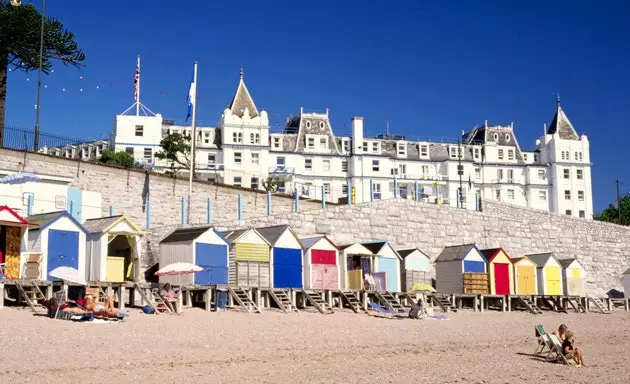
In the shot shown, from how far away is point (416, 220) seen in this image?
40250 mm

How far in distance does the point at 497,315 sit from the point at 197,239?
12.5 meters

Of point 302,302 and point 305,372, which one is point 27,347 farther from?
point 302,302

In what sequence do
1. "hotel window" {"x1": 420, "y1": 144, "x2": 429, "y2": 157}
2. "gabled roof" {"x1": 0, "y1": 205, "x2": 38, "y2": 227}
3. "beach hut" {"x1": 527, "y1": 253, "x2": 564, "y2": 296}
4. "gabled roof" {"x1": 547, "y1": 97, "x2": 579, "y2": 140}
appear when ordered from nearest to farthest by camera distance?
"gabled roof" {"x1": 0, "y1": 205, "x2": 38, "y2": 227}, "beach hut" {"x1": 527, "y1": 253, "x2": 564, "y2": 296}, "hotel window" {"x1": 420, "y1": 144, "x2": 429, "y2": 157}, "gabled roof" {"x1": 547, "y1": 97, "x2": 579, "y2": 140}

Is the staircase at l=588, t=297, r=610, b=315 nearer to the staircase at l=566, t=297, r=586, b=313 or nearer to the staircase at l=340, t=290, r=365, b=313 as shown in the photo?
the staircase at l=566, t=297, r=586, b=313

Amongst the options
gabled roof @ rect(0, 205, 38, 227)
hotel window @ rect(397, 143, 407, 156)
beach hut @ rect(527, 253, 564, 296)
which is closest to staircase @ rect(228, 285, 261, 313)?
gabled roof @ rect(0, 205, 38, 227)

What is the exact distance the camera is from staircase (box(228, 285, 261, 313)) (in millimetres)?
25922

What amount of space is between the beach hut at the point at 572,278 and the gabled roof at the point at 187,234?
60.7 feet

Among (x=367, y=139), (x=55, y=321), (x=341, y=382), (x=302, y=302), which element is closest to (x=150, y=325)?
(x=55, y=321)

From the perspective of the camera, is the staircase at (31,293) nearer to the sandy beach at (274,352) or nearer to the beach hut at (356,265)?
the sandy beach at (274,352)

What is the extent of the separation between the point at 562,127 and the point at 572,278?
54.9 meters

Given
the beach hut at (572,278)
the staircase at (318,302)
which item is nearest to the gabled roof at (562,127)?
the beach hut at (572,278)

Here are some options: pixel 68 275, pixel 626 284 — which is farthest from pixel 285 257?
pixel 626 284

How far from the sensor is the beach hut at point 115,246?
2578 centimetres

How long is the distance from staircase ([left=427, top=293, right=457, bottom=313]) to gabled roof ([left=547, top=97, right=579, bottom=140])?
6160cm
